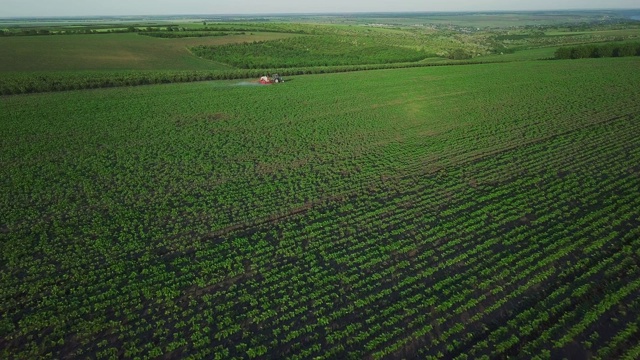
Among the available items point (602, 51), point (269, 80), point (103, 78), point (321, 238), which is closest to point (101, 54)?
point (103, 78)

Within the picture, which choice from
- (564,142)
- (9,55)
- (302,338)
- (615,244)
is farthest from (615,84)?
(9,55)

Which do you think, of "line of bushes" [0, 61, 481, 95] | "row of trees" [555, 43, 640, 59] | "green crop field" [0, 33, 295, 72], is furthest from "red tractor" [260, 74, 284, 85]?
"row of trees" [555, 43, 640, 59]

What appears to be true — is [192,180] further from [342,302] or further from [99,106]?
[99,106]

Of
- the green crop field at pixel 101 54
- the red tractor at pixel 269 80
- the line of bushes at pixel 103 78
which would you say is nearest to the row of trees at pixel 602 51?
the line of bushes at pixel 103 78

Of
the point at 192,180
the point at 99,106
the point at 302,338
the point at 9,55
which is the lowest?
the point at 302,338

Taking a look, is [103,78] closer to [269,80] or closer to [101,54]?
[269,80]

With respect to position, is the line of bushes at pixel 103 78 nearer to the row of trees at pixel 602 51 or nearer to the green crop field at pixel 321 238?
the green crop field at pixel 321 238

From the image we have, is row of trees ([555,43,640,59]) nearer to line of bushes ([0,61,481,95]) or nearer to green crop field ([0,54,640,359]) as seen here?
line of bushes ([0,61,481,95])

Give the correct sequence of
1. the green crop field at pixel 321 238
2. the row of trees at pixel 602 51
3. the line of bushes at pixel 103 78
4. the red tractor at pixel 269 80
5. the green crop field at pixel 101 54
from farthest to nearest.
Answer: the row of trees at pixel 602 51, the green crop field at pixel 101 54, the red tractor at pixel 269 80, the line of bushes at pixel 103 78, the green crop field at pixel 321 238
